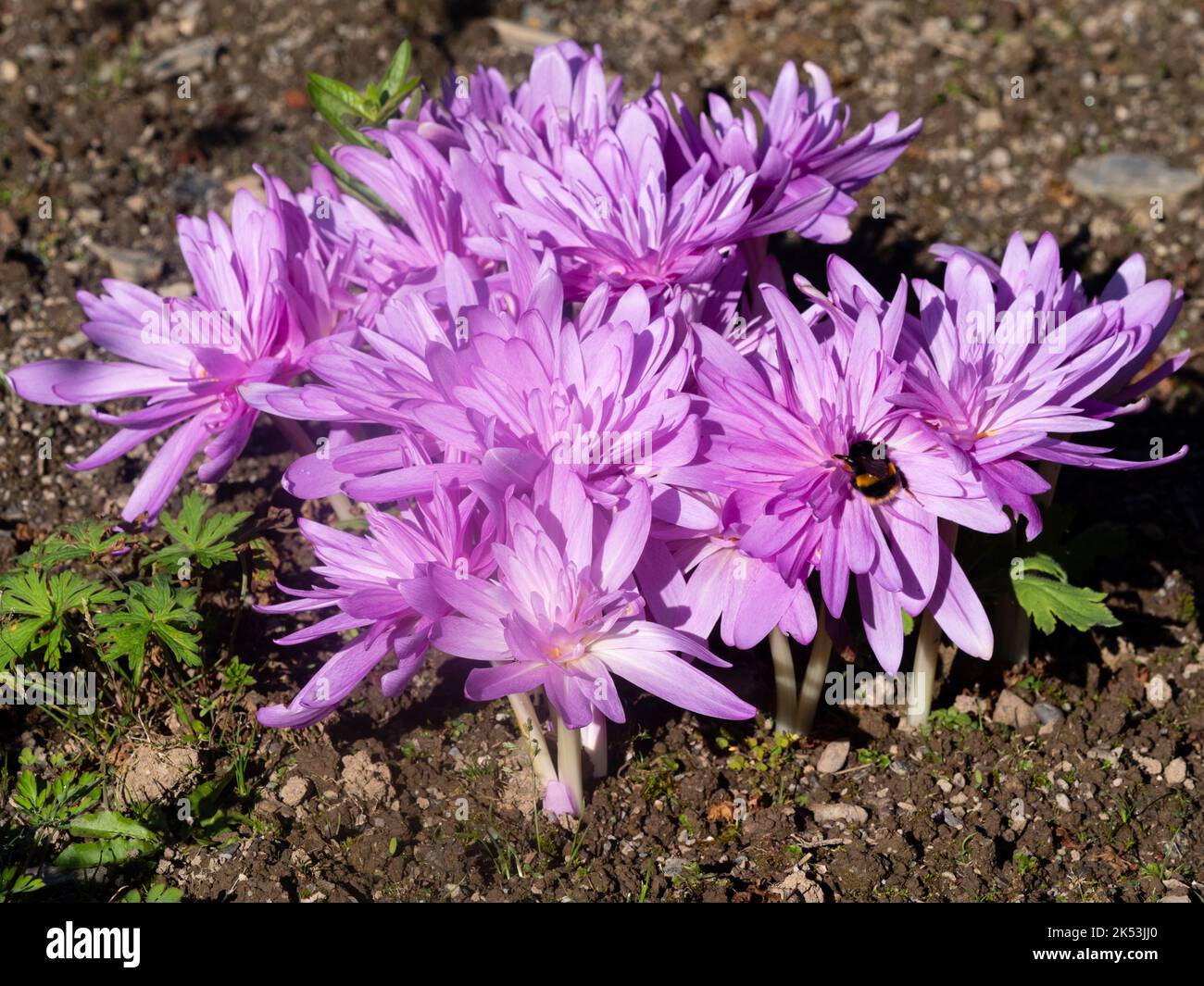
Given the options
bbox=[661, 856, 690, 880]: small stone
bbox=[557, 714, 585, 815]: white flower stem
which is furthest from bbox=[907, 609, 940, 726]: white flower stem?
bbox=[557, 714, 585, 815]: white flower stem

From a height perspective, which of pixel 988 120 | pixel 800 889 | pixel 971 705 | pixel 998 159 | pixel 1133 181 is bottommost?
pixel 800 889

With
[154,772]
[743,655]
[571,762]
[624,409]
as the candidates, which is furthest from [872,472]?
[154,772]

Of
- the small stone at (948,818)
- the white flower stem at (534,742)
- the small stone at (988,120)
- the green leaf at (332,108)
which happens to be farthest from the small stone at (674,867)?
the small stone at (988,120)

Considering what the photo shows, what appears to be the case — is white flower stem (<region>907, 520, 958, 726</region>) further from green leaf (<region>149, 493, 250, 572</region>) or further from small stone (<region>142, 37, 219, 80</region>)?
small stone (<region>142, 37, 219, 80</region>)

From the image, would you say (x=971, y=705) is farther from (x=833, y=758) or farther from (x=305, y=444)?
(x=305, y=444)
